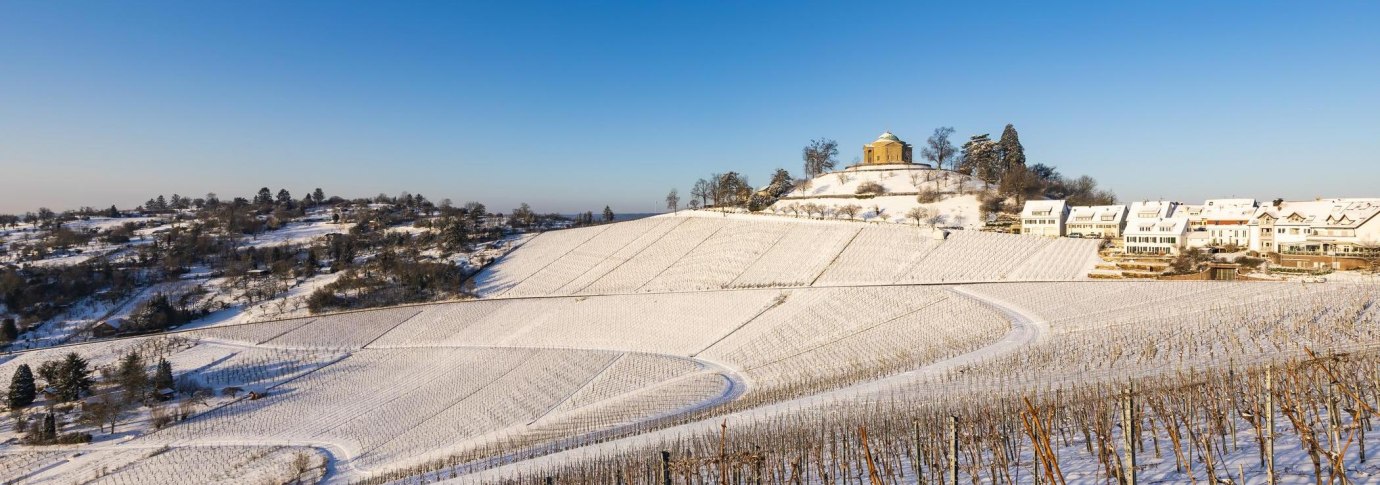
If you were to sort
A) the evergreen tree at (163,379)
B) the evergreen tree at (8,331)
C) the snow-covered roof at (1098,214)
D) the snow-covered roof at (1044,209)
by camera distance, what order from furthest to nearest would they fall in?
the snow-covered roof at (1044,209) < the snow-covered roof at (1098,214) < the evergreen tree at (8,331) < the evergreen tree at (163,379)

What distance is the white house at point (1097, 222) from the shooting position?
49.2 metres

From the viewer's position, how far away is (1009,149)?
7862cm

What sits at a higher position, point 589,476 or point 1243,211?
point 1243,211

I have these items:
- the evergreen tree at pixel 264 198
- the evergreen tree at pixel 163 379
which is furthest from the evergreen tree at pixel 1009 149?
the evergreen tree at pixel 264 198

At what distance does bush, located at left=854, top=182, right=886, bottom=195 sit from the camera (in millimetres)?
79706

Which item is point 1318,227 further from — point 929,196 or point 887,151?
point 887,151

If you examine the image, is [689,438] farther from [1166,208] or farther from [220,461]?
[1166,208]

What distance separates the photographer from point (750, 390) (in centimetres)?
2522

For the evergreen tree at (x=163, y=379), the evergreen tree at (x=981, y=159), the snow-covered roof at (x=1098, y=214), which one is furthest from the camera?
the evergreen tree at (x=981, y=159)

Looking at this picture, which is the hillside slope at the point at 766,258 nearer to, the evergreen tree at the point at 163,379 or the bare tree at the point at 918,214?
the bare tree at the point at 918,214

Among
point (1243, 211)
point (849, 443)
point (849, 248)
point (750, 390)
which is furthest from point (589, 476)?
point (1243, 211)

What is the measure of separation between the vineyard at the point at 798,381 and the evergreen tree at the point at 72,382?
13.0ft

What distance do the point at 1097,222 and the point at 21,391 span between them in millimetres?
71873

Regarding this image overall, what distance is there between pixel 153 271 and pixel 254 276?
1588 cm
